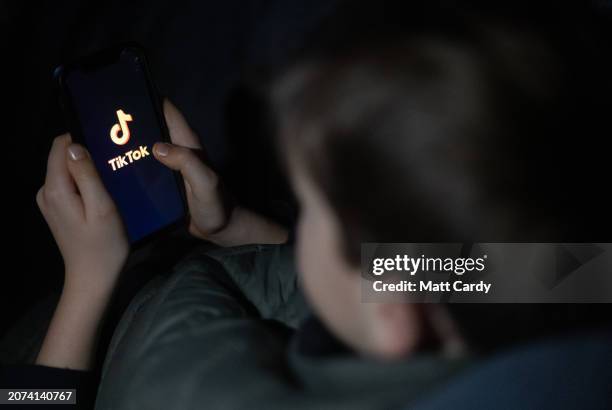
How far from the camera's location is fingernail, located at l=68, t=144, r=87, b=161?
733mm

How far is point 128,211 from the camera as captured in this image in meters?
0.86

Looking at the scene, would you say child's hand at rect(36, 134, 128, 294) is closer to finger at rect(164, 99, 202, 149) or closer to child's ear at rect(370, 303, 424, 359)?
finger at rect(164, 99, 202, 149)

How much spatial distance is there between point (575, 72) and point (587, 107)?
0.03m

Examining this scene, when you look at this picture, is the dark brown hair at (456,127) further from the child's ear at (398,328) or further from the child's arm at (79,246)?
the child's arm at (79,246)

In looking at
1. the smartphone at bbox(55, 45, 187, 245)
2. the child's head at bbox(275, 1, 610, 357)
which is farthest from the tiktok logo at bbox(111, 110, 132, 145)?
the child's head at bbox(275, 1, 610, 357)

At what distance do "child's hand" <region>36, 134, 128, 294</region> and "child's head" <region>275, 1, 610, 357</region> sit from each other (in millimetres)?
328

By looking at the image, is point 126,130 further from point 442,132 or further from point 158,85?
point 442,132

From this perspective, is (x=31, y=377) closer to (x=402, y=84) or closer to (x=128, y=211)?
(x=128, y=211)

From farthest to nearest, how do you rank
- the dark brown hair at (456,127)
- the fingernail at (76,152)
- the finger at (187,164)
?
the finger at (187,164) < the fingernail at (76,152) < the dark brown hair at (456,127)

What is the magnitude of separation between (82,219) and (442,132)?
49 cm

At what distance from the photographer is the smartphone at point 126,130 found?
0.78 meters

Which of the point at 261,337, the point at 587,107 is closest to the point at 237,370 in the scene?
the point at 261,337

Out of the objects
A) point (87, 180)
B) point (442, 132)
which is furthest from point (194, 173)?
point (442, 132)

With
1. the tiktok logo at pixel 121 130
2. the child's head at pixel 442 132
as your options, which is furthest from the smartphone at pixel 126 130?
the child's head at pixel 442 132
